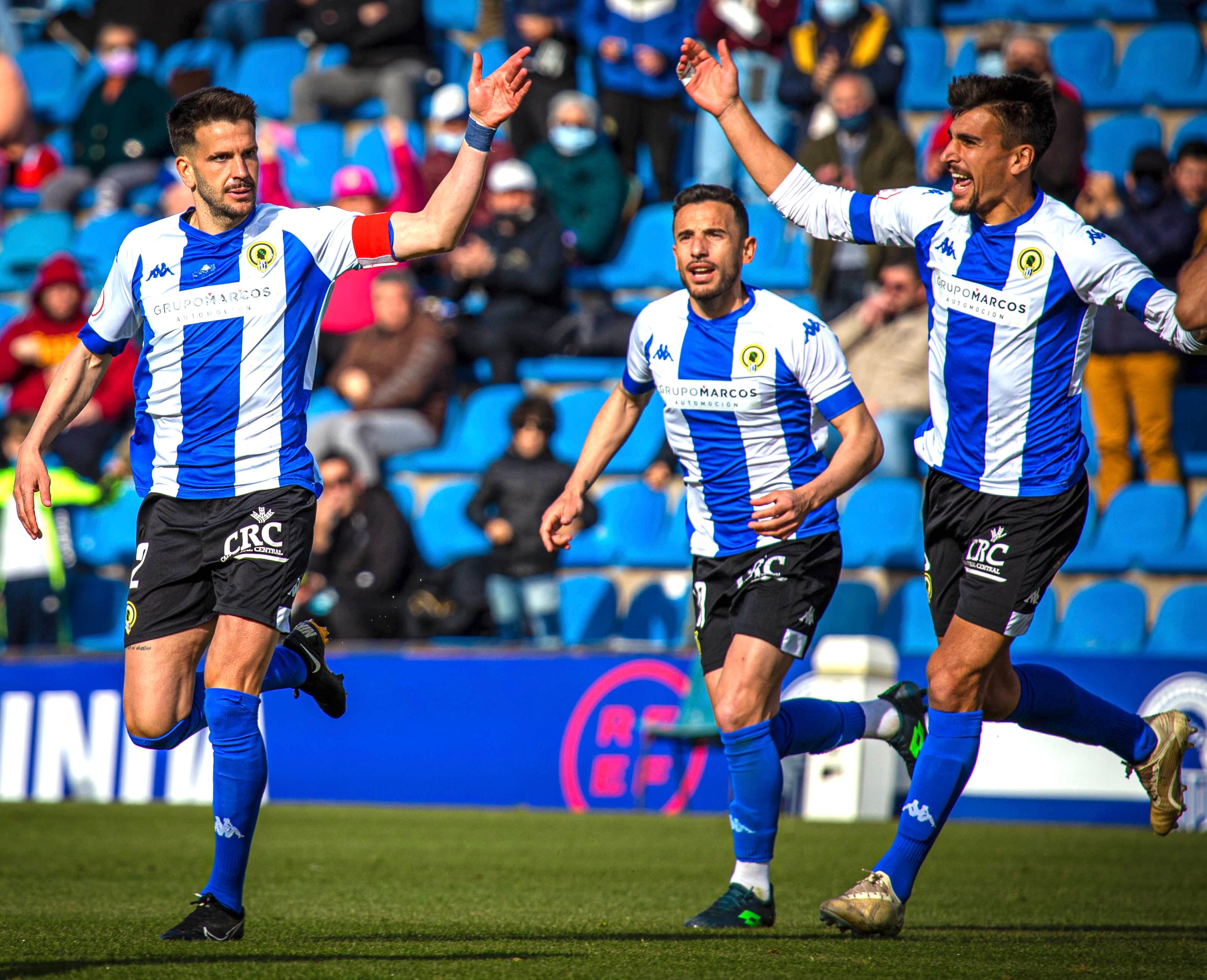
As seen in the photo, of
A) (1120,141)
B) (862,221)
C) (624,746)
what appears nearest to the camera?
(862,221)

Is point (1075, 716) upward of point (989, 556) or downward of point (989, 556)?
downward

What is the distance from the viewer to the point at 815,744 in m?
5.86

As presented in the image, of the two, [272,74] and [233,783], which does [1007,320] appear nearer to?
[233,783]

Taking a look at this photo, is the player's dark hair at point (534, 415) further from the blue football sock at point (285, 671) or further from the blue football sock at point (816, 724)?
the blue football sock at point (285, 671)

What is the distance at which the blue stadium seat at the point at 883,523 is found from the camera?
11297 mm

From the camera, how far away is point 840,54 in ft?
43.7

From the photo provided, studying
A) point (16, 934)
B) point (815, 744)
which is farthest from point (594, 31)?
point (16, 934)

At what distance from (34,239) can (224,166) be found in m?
12.6

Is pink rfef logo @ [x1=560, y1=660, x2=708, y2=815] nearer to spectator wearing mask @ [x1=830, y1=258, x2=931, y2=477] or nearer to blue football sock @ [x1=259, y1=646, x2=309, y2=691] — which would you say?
spectator wearing mask @ [x1=830, y1=258, x2=931, y2=477]

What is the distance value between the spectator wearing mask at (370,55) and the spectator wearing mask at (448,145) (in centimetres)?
53

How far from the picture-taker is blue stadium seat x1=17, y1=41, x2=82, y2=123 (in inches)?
727

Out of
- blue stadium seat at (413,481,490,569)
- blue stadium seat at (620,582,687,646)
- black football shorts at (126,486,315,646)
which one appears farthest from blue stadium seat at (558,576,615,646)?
black football shorts at (126,486,315,646)

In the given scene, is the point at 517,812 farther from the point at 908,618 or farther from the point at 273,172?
the point at 273,172

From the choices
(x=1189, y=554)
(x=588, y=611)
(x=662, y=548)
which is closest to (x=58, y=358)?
(x=588, y=611)
